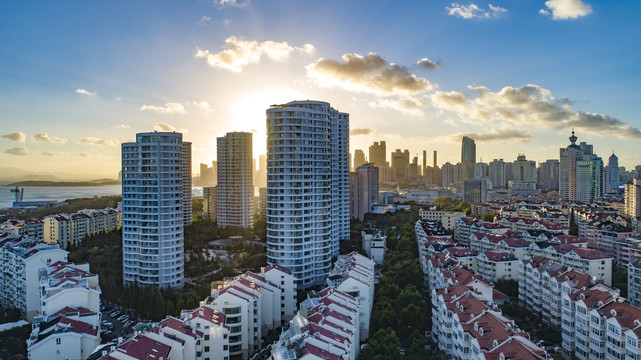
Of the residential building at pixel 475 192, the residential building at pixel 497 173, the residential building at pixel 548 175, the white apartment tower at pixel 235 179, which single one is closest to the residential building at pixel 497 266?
the white apartment tower at pixel 235 179

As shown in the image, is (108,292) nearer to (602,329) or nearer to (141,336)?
(141,336)

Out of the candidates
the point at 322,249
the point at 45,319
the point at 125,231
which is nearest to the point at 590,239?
the point at 322,249

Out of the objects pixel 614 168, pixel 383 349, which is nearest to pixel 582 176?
pixel 614 168

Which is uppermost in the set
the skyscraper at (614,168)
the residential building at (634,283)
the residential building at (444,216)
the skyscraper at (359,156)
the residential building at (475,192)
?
the skyscraper at (359,156)

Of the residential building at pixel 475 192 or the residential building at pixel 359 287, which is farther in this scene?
the residential building at pixel 475 192

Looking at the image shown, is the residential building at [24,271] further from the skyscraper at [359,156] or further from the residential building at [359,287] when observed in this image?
the skyscraper at [359,156]
